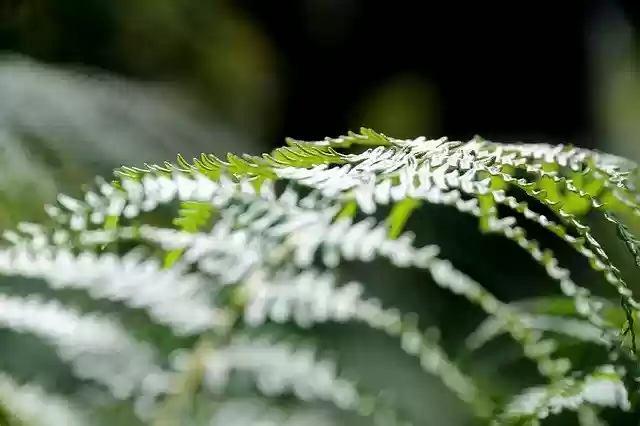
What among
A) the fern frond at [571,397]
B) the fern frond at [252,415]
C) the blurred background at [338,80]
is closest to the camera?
the fern frond at [252,415]

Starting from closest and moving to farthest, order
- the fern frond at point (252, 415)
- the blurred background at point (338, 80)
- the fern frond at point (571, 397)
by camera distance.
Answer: the fern frond at point (252, 415) < the fern frond at point (571, 397) < the blurred background at point (338, 80)

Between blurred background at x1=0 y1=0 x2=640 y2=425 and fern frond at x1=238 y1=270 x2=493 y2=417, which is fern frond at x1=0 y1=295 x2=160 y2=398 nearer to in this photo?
fern frond at x1=238 y1=270 x2=493 y2=417

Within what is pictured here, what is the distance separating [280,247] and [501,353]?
61 cm

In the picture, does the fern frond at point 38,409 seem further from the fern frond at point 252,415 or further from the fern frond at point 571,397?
the fern frond at point 571,397

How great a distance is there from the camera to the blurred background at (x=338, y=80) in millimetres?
1122

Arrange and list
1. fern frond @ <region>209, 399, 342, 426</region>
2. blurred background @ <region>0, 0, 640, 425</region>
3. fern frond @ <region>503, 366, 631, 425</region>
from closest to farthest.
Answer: fern frond @ <region>209, 399, 342, 426</region>
fern frond @ <region>503, 366, 631, 425</region>
blurred background @ <region>0, 0, 640, 425</region>

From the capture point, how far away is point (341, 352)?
3.22ft

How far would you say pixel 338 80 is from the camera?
2.53 metres

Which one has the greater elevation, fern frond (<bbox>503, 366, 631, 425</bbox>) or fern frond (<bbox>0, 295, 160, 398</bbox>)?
fern frond (<bbox>0, 295, 160, 398</bbox>)

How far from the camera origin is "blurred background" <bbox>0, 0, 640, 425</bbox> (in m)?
1.12

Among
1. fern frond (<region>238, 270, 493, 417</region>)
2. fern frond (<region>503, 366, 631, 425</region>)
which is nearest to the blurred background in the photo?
fern frond (<region>503, 366, 631, 425</region>)

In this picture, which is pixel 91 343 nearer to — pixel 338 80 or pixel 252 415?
pixel 252 415

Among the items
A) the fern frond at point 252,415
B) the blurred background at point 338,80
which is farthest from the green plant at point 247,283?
the blurred background at point 338,80

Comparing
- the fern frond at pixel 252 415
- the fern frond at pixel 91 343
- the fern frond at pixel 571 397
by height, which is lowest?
the fern frond at pixel 571 397
